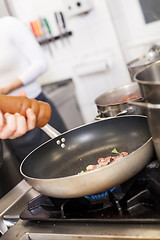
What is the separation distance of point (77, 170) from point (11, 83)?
1.12 metres

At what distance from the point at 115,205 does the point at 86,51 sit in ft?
7.43

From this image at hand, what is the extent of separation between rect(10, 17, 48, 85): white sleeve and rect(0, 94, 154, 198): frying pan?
3.26 feet

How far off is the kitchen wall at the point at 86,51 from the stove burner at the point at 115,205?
76.1 inches

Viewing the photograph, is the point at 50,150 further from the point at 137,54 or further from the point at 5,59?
the point at 137,54

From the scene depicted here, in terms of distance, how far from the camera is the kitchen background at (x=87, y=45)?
2662 millimetres

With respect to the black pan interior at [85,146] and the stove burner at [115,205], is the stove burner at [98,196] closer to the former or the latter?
the stove burner at [115,205]

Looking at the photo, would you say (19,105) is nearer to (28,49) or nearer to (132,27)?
(28,49)

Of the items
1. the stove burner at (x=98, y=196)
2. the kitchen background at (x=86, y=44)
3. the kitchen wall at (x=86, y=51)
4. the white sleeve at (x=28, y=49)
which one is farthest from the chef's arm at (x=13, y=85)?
the stove burner at (x=98, y=196)

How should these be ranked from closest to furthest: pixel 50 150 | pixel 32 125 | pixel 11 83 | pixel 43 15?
1. pixel 32 125
2. pixel 50 150
3. pixel 11 83
4. pixel 43 15

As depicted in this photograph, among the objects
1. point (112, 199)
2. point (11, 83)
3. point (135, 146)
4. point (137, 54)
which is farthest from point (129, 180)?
point (137, 54)

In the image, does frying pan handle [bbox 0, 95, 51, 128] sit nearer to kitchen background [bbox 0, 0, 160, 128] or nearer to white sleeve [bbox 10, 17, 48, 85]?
white sleeve [bbox 10, 17, 48, 85]

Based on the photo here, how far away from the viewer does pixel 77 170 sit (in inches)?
38.8

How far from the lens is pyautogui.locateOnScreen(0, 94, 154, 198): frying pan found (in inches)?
30.4

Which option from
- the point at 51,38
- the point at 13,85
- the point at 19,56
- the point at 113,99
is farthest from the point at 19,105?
the point at 51,38
